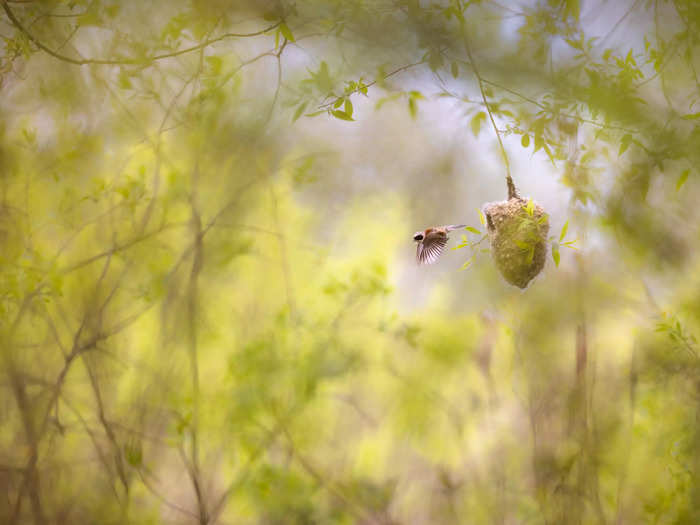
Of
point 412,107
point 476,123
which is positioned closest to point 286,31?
point 412,107

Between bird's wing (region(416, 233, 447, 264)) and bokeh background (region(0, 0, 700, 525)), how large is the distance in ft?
0.86

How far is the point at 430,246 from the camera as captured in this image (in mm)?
923

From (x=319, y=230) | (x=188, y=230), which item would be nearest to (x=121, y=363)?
(x=188, y=230)

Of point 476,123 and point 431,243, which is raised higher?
point 476,123

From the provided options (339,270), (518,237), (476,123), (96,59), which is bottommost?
(518,237)

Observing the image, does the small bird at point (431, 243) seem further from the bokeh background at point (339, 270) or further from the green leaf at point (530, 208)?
the bokeh background at point (339, 270)

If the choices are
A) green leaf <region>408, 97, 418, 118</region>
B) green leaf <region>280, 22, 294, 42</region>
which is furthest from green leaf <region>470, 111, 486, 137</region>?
green leaf <region>280, 22, 294, 42</region>

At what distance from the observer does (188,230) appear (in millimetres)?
1120

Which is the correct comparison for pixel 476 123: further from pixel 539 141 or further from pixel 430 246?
pixel 430 246

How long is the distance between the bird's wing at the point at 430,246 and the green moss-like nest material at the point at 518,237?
87mm

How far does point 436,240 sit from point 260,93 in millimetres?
523

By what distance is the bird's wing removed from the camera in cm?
92

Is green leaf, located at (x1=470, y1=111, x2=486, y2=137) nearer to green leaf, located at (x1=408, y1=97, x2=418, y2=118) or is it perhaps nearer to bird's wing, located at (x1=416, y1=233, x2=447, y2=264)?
green leaf, located at (x1=408, y1=97, x2=418, y2=118)

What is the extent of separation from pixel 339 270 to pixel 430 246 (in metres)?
0.32
